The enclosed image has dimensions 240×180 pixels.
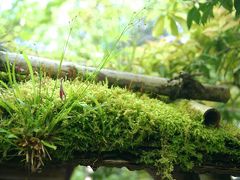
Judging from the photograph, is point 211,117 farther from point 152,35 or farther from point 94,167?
point 152,35

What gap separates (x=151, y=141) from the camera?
1.49 meters

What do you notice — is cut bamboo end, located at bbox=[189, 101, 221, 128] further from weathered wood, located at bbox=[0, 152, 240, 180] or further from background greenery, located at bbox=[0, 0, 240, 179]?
background greenery, located at bbox=[0, 0, 240, 179]

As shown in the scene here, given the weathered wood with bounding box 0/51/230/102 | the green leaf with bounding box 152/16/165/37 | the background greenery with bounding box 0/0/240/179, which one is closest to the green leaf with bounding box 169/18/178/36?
the background greenery with bounding box 0/0/240/179

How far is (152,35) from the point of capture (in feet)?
10.8

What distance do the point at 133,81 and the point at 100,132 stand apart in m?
0.82

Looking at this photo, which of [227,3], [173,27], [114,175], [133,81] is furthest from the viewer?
[114,175]

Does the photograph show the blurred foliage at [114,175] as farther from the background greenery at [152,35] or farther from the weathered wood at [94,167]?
the weathered wood at [94,167]

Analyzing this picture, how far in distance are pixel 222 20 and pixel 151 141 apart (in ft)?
5.73

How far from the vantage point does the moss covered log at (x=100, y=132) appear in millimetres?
1238

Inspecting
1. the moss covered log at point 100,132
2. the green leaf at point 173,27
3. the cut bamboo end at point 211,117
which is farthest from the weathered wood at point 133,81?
the green leaf at point 173,27

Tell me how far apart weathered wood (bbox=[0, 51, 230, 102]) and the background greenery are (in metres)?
0.14

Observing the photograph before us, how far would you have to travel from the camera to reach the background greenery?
218cm

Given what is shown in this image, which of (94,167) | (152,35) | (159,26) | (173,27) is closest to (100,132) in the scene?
(94,167)

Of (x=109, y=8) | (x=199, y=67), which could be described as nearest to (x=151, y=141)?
(x=199, y=67)
